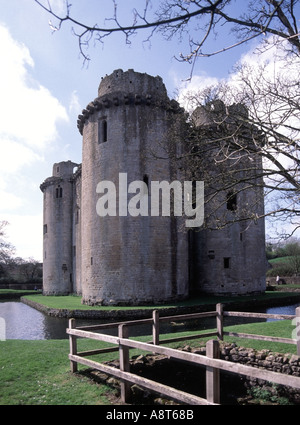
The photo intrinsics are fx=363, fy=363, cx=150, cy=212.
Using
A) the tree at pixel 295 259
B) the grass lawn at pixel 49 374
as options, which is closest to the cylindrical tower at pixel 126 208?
the grass lawn at pixel 49 374

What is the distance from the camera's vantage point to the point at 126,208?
19938 mm

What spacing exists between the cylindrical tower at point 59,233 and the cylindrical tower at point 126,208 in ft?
40.6

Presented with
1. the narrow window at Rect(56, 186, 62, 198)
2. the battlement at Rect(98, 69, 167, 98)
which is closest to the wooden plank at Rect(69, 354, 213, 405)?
the battlement at Rect(98, 69, 167, 98)

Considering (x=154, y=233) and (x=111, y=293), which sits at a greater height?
(x=154, y=233)

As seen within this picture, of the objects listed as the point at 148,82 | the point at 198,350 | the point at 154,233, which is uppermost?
the point at 148,82

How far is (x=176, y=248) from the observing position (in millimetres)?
21172

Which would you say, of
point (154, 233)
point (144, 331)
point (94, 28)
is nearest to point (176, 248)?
point (154, 233)

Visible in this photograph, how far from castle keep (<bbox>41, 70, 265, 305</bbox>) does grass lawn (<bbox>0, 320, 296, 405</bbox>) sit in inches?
387

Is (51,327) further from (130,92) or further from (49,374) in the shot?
(130,92)

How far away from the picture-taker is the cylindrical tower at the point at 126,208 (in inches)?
780

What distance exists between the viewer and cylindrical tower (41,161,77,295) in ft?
111
